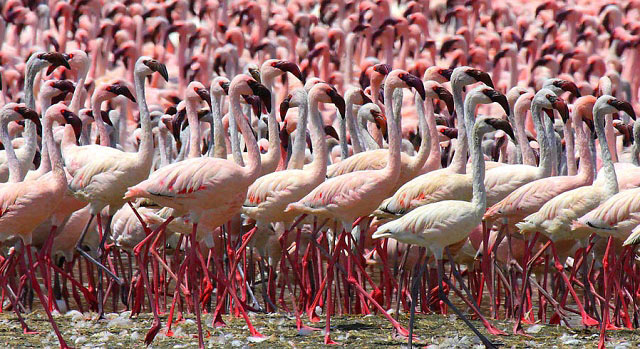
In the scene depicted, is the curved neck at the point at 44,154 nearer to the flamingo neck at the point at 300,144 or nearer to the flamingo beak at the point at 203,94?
the flamingo beak at the point at 203,94

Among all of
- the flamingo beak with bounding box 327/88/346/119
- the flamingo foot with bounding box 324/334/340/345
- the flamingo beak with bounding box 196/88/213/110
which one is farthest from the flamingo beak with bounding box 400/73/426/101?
the flamingo foot with bounding box 324/334/340/345

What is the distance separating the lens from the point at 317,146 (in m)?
8.36

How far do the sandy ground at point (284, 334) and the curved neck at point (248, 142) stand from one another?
1.06 meters

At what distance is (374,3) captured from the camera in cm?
2398

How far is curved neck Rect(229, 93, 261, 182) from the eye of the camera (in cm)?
746

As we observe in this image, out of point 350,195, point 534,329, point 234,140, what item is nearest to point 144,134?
point 234,140

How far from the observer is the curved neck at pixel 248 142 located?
7457 millimetres

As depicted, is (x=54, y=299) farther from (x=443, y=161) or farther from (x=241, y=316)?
(x=443, y=161)

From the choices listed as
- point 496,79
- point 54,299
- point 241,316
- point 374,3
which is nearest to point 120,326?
point 241,316

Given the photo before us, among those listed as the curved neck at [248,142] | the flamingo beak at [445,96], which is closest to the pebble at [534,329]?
the flamingo beak at [445,96]

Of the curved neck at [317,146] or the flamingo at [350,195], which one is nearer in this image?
the flamingo at [350,195]


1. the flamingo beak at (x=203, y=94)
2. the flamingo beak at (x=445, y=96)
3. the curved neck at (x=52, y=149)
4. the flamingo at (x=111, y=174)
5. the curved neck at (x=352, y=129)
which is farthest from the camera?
the curved neck at (x=352, y=129)

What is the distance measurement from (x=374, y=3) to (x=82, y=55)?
14.1 meters

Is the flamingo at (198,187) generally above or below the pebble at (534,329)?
above
